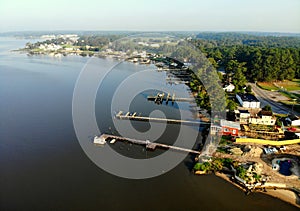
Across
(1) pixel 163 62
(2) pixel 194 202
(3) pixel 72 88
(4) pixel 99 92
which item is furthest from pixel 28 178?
(1) pixel 163 62

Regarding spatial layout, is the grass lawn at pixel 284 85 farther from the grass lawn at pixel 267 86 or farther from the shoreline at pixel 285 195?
the shoreline at pixel 285 195

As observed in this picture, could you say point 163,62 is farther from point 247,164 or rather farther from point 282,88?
point 247,164

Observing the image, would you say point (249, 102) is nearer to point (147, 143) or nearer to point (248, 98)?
point (248, 98)

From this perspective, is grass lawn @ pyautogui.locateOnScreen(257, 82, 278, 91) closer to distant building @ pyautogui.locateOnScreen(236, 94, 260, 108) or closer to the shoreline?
distant building @ pyautogui.locateOnScreen(236, 94, 260, 108)

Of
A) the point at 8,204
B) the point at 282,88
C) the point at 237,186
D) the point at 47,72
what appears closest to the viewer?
the point at 8,204

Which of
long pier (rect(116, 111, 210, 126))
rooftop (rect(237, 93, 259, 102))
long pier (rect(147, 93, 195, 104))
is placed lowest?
long pier (rect(116, 111, 210, 126))

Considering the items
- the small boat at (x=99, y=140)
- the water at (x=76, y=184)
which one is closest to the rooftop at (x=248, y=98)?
the water at (x=76, y=184)

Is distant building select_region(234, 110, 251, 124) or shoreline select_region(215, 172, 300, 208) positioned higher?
distant building select_region(234, 110, 251, 124)

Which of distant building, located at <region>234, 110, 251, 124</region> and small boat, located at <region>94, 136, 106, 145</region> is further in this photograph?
distant building, located at <region>234, 110, 251, 124</region>

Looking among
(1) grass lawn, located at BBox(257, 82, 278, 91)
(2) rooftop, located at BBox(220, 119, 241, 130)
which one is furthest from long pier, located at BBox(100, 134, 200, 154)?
(1) grass lawn, located at BBox(257, 82, 278, 91)
